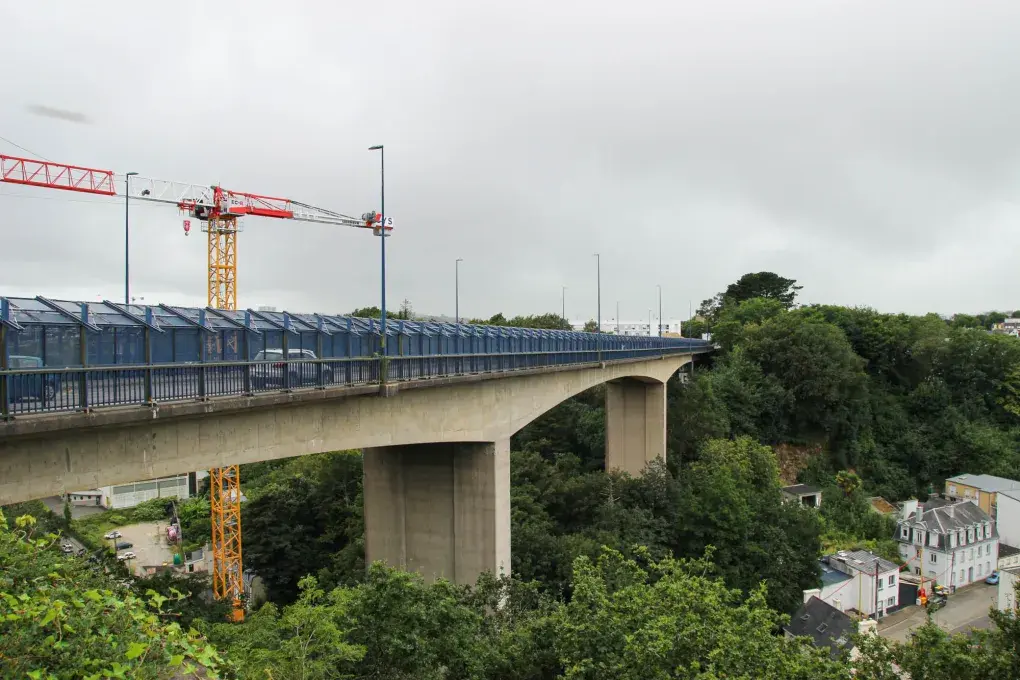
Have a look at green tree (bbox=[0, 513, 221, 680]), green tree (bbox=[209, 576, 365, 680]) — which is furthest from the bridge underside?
green tree (bbox=[209, 576, 365, 680])

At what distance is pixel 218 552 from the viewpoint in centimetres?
3316

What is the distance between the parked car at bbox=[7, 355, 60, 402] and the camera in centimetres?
973

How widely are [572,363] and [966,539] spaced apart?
32.9 metres

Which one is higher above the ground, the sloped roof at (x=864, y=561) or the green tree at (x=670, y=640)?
the green tree at (x=670, y=640)

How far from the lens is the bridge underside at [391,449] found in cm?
1082

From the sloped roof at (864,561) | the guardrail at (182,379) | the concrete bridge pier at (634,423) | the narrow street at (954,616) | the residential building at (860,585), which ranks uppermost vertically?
the guardrail at (182,379)

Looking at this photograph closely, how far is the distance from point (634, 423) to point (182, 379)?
41.1m

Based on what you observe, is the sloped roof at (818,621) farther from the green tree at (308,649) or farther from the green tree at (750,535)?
the green tree at (308,649)

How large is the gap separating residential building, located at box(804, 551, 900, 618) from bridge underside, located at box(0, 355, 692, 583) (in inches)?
700

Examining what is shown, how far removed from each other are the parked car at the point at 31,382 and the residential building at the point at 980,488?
194 feet

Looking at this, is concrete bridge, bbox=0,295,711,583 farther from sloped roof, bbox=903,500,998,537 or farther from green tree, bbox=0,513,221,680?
sloped roof, bbox=903,500,998,537

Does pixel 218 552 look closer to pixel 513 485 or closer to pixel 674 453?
pixel 513 485

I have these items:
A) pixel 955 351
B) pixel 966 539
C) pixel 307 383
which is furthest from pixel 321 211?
pixel 955 351

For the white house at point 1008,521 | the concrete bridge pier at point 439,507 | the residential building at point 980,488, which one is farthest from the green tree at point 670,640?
the residential building at point 980,488
